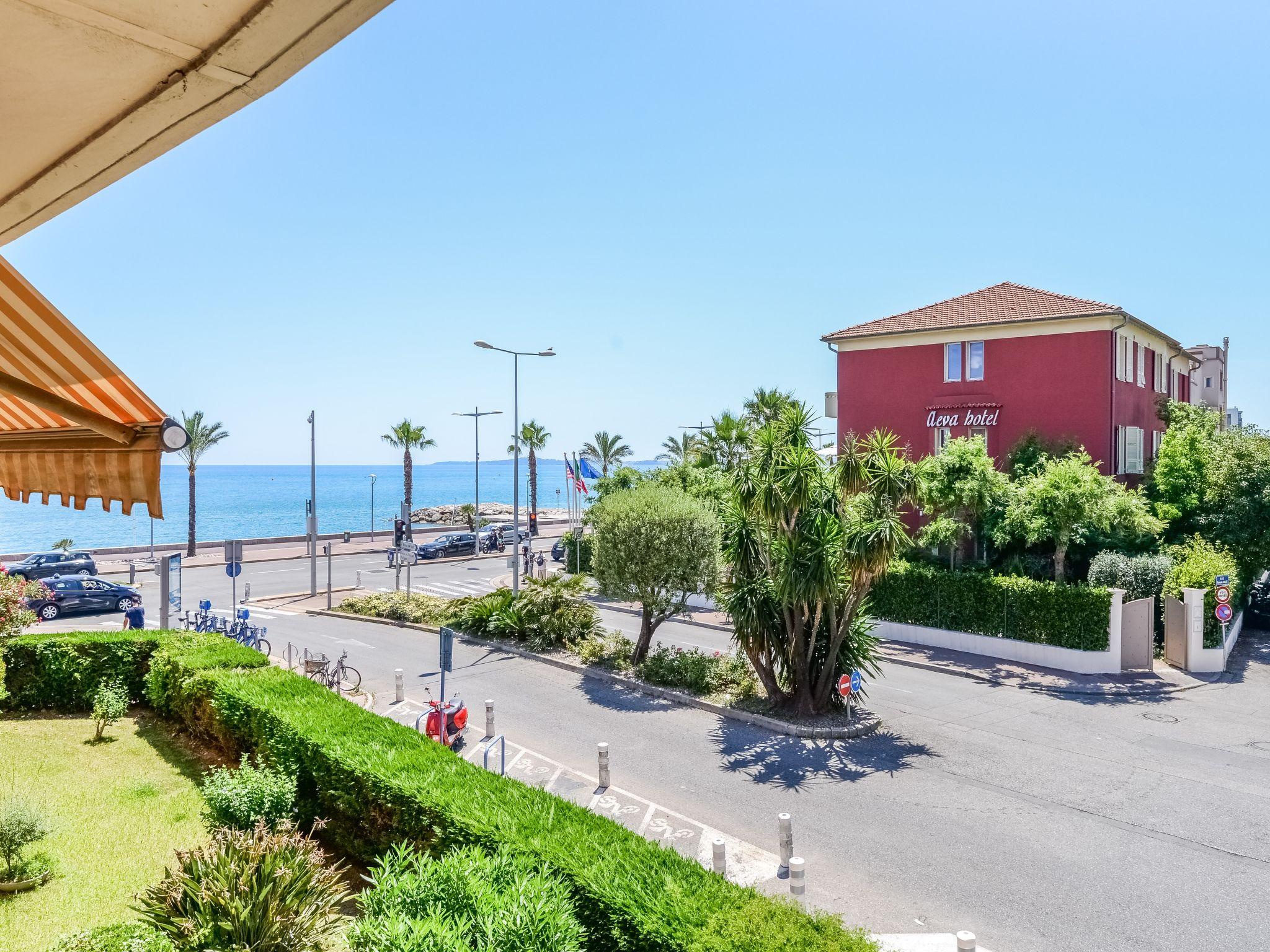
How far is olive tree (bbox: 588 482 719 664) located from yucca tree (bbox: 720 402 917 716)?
2.19m

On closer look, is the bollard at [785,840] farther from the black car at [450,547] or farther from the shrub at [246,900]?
the black car at [450,547]

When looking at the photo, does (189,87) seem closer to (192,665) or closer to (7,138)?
(7,138)

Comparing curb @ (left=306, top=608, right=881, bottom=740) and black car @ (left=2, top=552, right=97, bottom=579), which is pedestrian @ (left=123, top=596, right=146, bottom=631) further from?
black car @ (left=2, top=552, right=97, bottom=579)

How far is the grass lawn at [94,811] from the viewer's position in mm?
7766

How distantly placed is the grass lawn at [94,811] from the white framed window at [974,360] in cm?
2880

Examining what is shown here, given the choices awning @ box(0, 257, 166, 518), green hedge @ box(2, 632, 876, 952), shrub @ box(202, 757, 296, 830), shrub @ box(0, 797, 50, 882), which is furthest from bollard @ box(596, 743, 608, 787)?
awning @ box(0, 257, 166, 518)

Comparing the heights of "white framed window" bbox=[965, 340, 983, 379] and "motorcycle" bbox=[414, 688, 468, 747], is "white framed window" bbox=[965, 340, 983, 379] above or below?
above

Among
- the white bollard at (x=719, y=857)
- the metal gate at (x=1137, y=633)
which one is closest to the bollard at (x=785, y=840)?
the white bollard at (x=719, y=857)

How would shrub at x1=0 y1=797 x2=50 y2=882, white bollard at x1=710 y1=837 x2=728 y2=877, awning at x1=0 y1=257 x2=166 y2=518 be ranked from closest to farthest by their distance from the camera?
1. awning at x1=0 y1=257 x2=166 y2=518
2. shrub at x1=0 y1=797 x2=50 y2=882
3. white bollard at x1=710 y1=837 x2=728 y2=877

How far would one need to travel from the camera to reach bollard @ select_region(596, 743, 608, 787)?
13492 millimetres

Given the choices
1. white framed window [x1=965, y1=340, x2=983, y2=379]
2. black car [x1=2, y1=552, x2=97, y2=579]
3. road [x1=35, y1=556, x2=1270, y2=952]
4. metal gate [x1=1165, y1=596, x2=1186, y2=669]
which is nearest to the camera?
road [x1=35, y1=556, x2=1270, y2=952]

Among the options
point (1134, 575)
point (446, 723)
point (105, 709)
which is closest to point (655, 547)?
point (446, 723)

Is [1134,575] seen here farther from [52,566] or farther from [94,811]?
[52,566]

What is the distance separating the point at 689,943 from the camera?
5.51 metres
